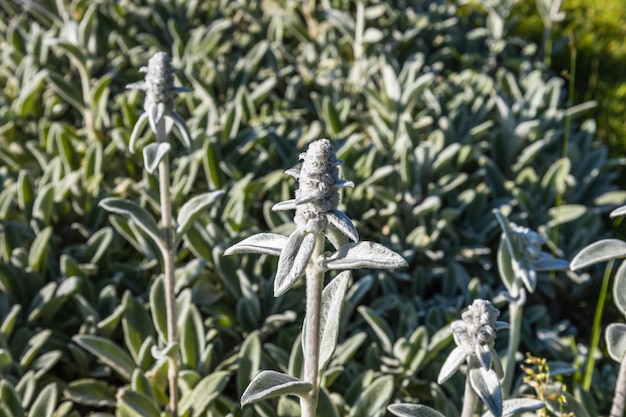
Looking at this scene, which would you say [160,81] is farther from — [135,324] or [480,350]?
[480,350]

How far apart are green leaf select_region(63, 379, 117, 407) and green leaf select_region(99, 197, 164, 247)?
0.72 metres

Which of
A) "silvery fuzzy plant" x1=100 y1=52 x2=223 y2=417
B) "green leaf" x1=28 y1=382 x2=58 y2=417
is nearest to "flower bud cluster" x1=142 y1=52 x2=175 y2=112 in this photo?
"silvery fuzzy plant" x1=100 y1=52 x2=223 y2=417

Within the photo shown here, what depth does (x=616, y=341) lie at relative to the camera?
2039 millimetres

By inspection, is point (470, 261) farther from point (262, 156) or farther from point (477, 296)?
point (262, 156)

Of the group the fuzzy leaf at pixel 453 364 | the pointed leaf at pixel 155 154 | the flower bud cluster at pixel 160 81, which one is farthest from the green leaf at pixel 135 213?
the fuzzy leaf at pixel 453 364

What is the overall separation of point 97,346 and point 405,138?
72.6 inches

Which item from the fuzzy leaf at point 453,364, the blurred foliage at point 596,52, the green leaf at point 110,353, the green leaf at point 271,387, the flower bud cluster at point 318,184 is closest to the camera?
the flower bud cluster at point 318,184

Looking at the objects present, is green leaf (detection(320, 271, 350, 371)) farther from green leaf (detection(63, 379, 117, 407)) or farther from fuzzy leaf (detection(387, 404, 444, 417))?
green leaf (detection(63, 379, 117, 407))

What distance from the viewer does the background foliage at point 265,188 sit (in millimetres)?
2787

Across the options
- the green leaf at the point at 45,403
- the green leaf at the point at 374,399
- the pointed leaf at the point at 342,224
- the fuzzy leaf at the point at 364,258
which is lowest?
the green leaf at the point at 374,399

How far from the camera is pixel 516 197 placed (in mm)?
3730

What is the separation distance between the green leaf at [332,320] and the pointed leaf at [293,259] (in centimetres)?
27

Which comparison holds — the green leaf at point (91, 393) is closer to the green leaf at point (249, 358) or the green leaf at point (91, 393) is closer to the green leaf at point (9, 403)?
the green leaf at point (9, 403)

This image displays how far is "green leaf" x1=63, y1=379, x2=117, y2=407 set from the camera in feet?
8.85
